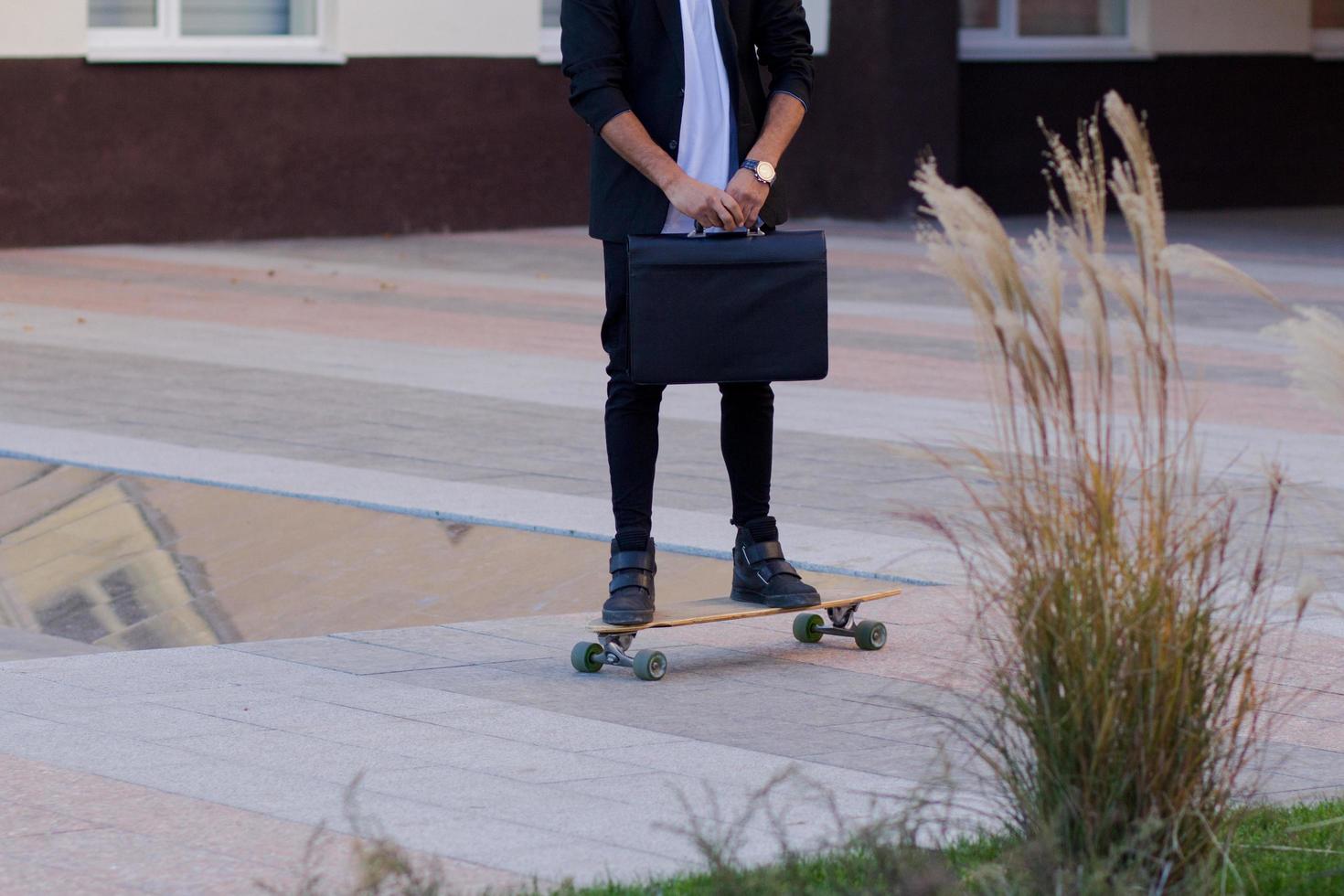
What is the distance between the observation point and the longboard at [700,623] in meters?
5.11

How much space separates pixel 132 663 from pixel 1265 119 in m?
18.5

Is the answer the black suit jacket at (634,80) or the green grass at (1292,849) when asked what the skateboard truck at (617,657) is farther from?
the green grass at (1292,849)

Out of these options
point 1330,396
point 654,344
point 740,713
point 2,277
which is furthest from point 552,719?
point 2,277

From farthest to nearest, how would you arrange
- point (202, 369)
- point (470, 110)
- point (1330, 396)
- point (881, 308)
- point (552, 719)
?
point (470, 110), point (881, 308), point (202, 369), point (552, 719), point (1330, 396)

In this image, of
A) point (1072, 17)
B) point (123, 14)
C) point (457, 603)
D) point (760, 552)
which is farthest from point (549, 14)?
point (760, 552)

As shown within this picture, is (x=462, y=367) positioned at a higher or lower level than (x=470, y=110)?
lower

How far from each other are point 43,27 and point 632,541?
38.8 feet

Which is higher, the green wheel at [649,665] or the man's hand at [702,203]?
the man's hand at [702,203]

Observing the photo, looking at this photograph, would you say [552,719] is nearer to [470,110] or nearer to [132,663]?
[132,663]

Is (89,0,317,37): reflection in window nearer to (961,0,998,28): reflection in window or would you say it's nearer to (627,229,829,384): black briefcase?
(961,0,998,28): reflection in window

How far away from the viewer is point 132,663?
5.24 meters

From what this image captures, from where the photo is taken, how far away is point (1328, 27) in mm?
22750

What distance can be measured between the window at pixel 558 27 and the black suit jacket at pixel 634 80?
43.8 feet

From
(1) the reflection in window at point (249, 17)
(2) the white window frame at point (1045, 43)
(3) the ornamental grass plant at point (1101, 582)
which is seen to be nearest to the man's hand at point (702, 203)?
(3) the ornamental grass plant at point (1101, 582)
